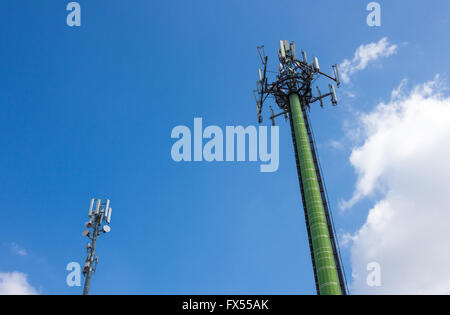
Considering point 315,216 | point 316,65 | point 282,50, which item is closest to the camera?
point 315,216

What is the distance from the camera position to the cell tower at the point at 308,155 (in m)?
32.7

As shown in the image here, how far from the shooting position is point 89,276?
25.8 m

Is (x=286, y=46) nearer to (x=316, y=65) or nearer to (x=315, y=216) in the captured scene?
(x=316, y=65)

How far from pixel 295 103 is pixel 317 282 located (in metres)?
23.9

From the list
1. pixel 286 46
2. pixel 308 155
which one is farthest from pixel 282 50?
pixel 308 155

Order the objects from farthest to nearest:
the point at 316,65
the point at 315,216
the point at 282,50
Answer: the point at 282,50 → the point at 316,65 → the point at 315,216

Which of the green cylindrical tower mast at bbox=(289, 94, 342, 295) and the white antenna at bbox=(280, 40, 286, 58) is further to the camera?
the white antenna at bbox=(280, 40, 286, 58)

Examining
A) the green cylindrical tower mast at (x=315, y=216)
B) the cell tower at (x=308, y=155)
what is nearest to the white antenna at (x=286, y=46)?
the cell tower at (x=308, y=155)

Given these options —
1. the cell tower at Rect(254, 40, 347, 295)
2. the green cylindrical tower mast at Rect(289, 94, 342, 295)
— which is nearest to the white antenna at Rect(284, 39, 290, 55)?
the cell tower at Rect(254, 40, 347, 295)

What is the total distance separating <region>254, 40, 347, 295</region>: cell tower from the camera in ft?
107

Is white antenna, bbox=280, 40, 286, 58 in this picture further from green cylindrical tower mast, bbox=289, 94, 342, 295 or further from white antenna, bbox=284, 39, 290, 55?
green cylindrical tower mast, bbox=289, 94, 342, 295

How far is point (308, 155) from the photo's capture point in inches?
1590
